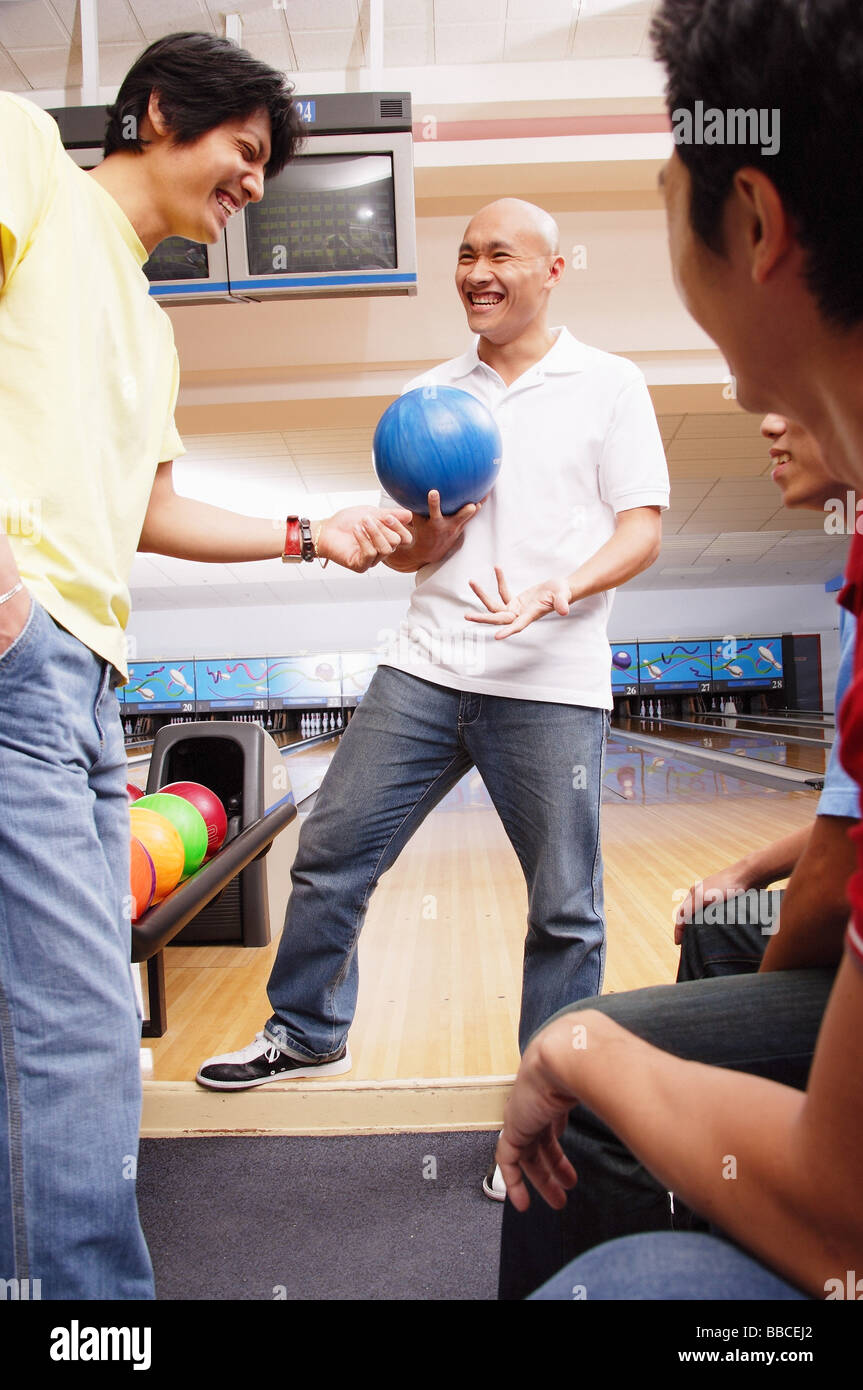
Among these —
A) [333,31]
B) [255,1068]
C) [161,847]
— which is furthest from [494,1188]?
[333,31]

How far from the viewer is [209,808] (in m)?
2.23

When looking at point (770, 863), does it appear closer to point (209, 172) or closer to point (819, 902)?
point (819, 902)

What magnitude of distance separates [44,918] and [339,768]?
0.65 metres

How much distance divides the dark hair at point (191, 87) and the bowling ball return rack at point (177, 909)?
1.10 m

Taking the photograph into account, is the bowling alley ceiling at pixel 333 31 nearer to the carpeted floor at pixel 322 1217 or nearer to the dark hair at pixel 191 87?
the dark hair at pixel 191 87

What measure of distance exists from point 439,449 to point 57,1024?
34.7 inches

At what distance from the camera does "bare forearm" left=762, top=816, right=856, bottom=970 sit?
2.31 feet

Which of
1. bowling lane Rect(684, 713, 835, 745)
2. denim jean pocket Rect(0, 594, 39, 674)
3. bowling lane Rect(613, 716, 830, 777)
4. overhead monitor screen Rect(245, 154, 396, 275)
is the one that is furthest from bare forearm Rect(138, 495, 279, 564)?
bowling lane Rect(684, 713, 835, 745)

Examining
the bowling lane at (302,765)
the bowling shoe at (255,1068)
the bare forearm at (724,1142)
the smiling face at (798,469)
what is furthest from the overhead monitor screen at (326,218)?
the bare forearm at (724,1142)

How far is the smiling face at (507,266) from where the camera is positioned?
1408 mm
